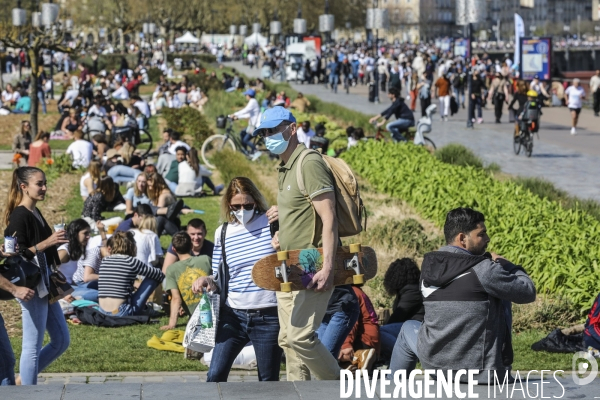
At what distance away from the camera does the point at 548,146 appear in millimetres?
23891

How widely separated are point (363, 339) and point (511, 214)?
15.0 ft

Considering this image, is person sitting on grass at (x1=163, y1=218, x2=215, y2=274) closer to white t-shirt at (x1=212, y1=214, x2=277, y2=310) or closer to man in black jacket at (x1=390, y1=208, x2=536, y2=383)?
white t-shirt at (x1=212, y1=214, x2=277, y2=310)

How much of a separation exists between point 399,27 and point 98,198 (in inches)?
5849

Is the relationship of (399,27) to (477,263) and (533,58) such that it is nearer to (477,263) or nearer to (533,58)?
(533,58)

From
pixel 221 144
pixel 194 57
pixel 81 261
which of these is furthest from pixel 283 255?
pixel 194 57

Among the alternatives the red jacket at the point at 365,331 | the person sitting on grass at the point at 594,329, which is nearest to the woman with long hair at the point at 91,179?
the red jacket at the point at 365,331

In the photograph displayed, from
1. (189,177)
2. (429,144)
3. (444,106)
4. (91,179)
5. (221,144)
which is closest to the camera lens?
(91,179)

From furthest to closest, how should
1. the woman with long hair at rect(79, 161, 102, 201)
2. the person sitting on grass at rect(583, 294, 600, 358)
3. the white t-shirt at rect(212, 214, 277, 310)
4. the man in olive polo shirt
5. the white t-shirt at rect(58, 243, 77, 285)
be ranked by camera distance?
the woman with long hair at rect(79, 161, 102, 201) → the white t-shirt at rect(58, 243, 77, 285) → the person sitting on grass at rect(583, 294, 600, 358) → the white t-shirt at rect(212, 214, 277, 310) → the man in olive polo shirt

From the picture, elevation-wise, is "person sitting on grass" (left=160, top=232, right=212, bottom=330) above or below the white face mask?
below

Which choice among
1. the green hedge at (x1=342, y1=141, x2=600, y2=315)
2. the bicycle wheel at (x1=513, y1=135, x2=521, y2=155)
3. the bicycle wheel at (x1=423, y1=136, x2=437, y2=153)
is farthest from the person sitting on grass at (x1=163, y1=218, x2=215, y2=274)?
the bicycle wheel at (x1=513, y1=135, x2=521, y2=155)

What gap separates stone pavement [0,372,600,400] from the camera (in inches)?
221

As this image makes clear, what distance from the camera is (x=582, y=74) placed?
62.5 meters

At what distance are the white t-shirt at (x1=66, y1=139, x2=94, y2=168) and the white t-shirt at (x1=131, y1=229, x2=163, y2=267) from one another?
930 centimetres

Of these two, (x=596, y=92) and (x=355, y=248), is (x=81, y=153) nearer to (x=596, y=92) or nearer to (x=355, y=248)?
(x=355, y=248)
